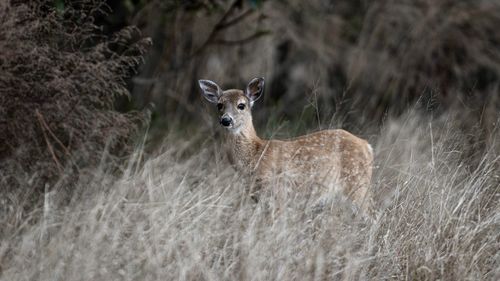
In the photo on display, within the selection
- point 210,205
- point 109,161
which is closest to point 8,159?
point 109,161

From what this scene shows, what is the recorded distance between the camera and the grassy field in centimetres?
494

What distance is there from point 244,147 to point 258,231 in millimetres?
1679

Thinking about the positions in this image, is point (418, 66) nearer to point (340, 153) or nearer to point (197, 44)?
point (197, 44)

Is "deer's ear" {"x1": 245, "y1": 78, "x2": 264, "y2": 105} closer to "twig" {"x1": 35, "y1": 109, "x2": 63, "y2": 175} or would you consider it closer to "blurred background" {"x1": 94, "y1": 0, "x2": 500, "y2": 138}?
"twig" {"x1": 35, "y1": 109, "x2": 63, "y2": 175}

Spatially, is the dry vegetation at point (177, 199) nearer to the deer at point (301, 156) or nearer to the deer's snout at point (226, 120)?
the deer at point (301, 156)

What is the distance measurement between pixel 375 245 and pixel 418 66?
26.3 feet

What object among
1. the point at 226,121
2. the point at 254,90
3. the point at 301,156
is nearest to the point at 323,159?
the point at 301,156

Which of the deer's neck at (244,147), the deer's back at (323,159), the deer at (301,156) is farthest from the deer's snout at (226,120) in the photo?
the deer's back at (323,159)

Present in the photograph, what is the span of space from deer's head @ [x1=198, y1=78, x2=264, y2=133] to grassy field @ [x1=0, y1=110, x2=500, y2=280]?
25.6 inches

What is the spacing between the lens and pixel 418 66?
43.2ft

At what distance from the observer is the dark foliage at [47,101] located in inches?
243

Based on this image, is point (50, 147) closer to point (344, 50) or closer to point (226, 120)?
point (226, 120)

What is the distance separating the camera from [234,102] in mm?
7180

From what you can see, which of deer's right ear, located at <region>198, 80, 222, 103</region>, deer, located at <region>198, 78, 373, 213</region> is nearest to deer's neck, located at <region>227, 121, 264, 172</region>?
deer, located at <region>198, 78, 373, 213</region>
